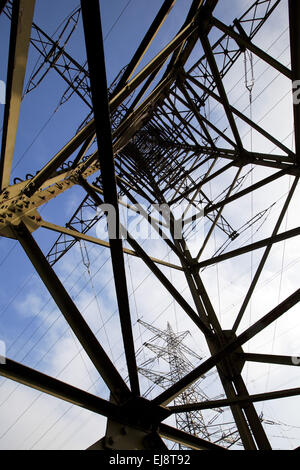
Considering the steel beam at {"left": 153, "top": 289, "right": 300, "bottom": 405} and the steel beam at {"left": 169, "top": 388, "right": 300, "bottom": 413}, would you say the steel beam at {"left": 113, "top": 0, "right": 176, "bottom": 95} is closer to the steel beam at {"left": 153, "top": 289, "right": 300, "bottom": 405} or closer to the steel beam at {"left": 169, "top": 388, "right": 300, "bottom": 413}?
the steel beam at {"left": 153, "top": 289, "right": 300, "bottom": 405}

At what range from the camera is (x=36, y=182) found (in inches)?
99.7

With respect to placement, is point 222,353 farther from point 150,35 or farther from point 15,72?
point 150,35

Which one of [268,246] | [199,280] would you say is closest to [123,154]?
[199,280]

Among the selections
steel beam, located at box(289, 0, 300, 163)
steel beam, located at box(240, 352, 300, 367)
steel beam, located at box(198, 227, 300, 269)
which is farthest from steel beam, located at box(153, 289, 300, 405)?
steel beam, located at box(289, 0, 300, 163)

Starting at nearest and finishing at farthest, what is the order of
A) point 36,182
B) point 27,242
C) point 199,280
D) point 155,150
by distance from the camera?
point 27,242, point 36,182, point 199,280, point 155,150

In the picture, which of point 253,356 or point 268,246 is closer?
point 253,356

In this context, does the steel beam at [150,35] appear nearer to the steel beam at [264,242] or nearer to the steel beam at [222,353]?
the steel beam at [264,242]

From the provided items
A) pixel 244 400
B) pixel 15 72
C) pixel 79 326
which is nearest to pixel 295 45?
pixel 15 72

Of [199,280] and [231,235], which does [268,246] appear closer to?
[199,280]

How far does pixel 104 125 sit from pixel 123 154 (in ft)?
26.9

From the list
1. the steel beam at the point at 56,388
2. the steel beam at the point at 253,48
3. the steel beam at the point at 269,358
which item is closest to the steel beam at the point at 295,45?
the steel beam at the point at 253,48

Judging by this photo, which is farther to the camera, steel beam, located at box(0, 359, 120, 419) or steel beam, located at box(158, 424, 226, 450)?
steel beam, located at box(158, 424, 226, 450)

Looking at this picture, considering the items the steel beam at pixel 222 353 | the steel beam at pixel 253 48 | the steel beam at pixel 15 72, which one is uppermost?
the steel beam at pixel 253 48

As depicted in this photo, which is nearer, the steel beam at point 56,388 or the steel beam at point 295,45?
the steel beam at point 56,388
